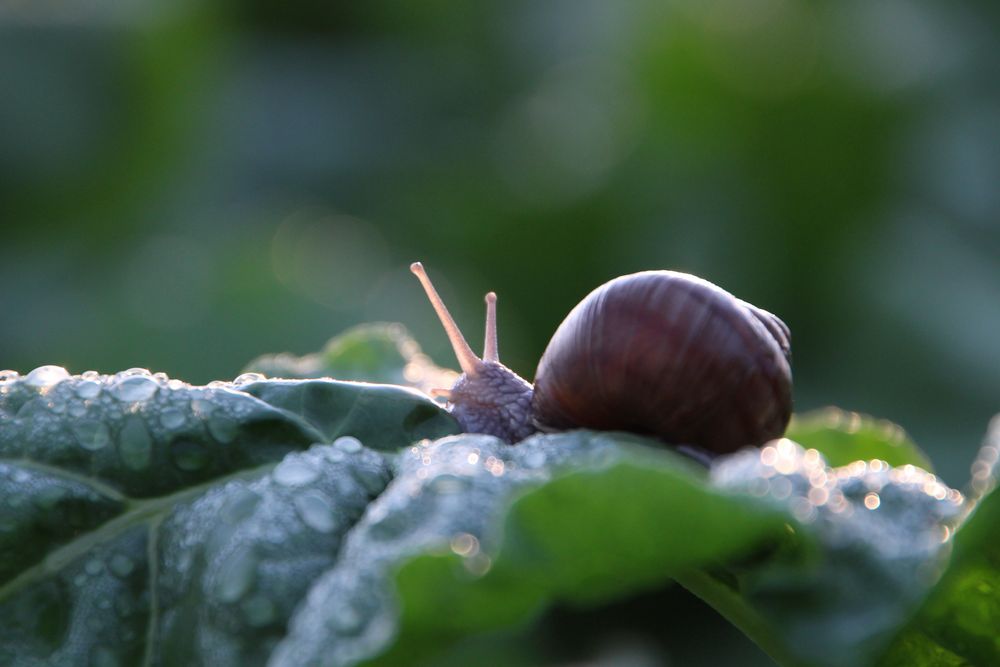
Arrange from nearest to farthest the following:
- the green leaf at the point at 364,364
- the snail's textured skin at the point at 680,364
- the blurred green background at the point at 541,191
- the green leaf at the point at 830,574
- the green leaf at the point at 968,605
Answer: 1. the green leaf at the point at 830,574
2. the green leaf at the point at 968,605
3. the snail's textured skin at the point at 680,364
4. the green leaf at the point at 364,364
5. the blurred green background at the point at 541,191

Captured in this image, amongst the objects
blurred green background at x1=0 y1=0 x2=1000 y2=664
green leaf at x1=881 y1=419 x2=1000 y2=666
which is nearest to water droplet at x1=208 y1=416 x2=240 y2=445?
green leaf at x1=881 y1=419 x2=1000 y2=666

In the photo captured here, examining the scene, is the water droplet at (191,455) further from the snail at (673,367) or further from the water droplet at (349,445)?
the snail at (673,367)

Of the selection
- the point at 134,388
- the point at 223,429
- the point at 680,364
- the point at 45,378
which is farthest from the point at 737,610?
the point at 45,378

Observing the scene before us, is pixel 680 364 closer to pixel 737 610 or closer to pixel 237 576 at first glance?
pixel 737 610

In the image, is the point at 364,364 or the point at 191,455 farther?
the point at 364,364

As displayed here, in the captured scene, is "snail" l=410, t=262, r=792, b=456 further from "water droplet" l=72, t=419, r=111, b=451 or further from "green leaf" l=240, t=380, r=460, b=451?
"water droplet" l=72, t=419, r=111, b=451

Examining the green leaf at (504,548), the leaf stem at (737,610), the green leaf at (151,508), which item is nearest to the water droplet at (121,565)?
the green leaf at (151,508)
